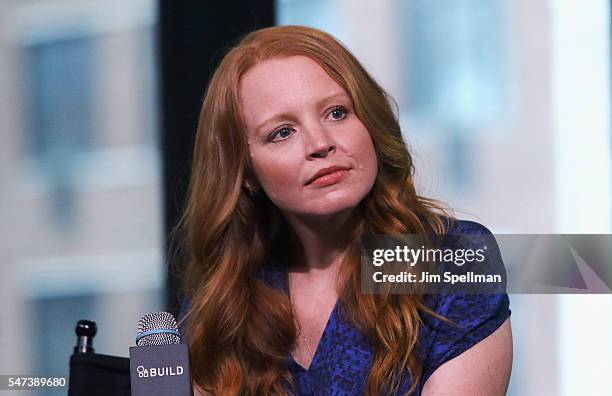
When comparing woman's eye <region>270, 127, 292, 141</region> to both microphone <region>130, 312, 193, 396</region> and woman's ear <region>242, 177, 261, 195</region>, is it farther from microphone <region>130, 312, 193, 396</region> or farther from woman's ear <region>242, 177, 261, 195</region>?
microphone <region>130, 312, 193, 396</region>

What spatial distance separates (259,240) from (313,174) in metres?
0.26

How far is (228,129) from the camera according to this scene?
1806 millimetres

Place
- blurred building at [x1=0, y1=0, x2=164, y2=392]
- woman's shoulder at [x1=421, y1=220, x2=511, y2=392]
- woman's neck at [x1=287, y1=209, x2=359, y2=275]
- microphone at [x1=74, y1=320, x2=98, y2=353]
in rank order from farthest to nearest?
blurred building at [x1=0, y1=0, x2=164, y2=392]
microphone at [x1=74, y1=320, x2=98, y2=353]
woman's neck at [x1=287, y1=209, x2=359, y2=275]
woman's shoulder at [x1=421, y1=220, x2=511, y2=392]

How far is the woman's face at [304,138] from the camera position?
169cm

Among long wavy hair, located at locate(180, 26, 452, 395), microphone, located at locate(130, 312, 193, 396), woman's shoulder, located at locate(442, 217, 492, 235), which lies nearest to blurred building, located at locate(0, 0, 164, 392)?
long wavy hair, located at locate(180, 26, 452, 395)

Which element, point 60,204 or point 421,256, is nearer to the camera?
point 421,256

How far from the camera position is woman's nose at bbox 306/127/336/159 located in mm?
1679

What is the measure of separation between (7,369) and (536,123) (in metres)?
1.41

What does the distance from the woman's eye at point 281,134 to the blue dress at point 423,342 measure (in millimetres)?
304

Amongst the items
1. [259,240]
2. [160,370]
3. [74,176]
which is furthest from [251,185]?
[74,176]

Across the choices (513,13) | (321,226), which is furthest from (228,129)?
(513,13)

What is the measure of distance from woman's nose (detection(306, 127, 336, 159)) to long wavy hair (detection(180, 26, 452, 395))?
78 millimetres

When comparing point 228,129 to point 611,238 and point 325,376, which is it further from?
point 611,238

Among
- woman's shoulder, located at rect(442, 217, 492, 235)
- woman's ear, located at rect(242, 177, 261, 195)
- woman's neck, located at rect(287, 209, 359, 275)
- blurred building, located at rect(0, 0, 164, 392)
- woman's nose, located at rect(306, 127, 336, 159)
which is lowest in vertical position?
woman's shoulder, located at rect(442, 217, 492, 235)
